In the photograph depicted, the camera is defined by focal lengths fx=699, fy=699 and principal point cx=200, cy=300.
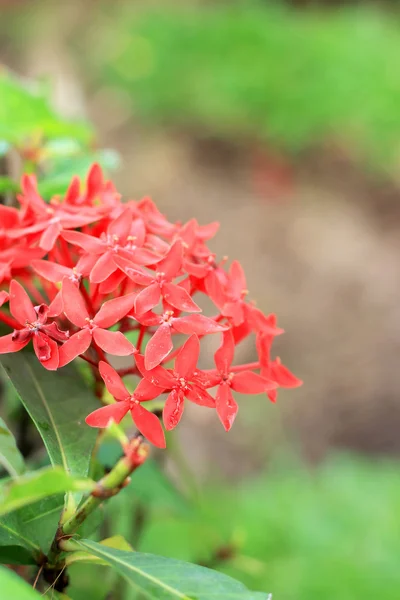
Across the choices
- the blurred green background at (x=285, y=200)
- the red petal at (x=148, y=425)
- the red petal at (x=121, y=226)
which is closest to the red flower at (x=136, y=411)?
the red petal at (x=148, y=425)

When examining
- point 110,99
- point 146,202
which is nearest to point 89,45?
point 110,99

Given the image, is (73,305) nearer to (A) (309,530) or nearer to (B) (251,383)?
(B) (251,383)

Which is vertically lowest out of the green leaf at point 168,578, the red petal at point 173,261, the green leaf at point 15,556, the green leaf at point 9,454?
the green leaf at point 15,556

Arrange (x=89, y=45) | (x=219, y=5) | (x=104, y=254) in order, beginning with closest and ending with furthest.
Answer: (x=104, y=254)
(x=89, y=45)
(x=219, y=5)

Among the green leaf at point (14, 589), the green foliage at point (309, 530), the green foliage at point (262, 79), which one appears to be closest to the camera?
the green leaf at point (14, 589)

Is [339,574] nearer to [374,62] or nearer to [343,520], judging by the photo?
[343,520]

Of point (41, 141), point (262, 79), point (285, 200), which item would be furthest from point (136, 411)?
point (262, 79)

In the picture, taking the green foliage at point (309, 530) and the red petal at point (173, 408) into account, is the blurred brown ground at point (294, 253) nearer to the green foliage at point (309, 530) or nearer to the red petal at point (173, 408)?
the green foliage at point (309, 530)
